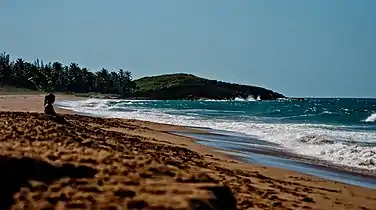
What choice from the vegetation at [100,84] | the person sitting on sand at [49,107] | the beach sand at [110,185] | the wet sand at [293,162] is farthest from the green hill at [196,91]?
the beach sand at [110,185]

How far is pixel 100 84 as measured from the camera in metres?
155

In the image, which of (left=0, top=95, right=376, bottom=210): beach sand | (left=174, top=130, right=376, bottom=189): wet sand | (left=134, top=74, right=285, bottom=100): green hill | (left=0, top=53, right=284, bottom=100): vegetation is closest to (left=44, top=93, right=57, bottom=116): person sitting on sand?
(left=174, top=130, right=376, bottom=189): wet sand

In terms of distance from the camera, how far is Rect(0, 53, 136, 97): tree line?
126812 millimetres

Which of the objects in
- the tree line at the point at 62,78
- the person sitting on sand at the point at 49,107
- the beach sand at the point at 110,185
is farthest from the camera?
the tree line at the point at 62,78

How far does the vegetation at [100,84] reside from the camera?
420 feet

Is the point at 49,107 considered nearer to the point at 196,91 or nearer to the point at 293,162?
the point at 293,162

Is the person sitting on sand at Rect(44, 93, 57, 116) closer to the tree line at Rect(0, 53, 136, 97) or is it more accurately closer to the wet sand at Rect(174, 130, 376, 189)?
the wet sand at Rect(174, 130, 376, 189)

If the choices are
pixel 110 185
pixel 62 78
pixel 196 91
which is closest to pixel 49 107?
pixel 110 185

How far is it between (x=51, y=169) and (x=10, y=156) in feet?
2.43

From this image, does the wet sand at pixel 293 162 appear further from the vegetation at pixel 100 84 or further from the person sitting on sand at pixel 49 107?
the vegetation at pixel 100 84

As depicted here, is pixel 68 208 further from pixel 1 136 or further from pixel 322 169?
pixel 322 169

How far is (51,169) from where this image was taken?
25.1ft

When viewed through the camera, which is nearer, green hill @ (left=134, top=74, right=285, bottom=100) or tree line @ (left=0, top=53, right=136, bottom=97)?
tree line @ (left=0, top=53, right=136, bottom=97)

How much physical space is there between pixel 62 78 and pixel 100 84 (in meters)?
16.6
